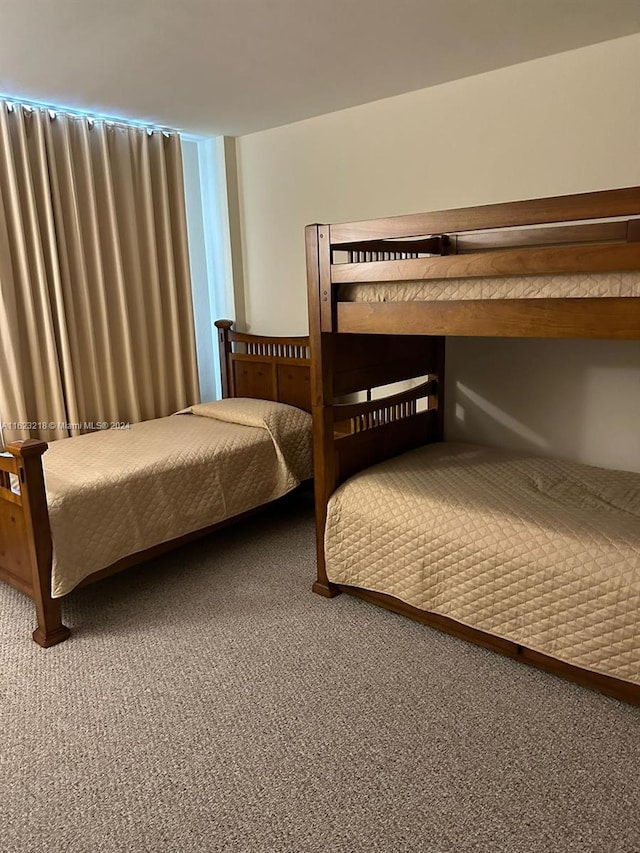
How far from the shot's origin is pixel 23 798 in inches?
63.7

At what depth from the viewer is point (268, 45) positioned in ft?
7.44

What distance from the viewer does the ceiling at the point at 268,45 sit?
1988mm

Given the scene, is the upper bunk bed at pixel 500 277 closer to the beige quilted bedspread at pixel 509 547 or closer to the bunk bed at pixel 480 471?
the bunk bed at pixel 480 471

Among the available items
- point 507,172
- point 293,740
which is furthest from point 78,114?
point 293,740

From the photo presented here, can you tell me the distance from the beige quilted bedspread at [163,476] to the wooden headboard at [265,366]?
8.2 inches

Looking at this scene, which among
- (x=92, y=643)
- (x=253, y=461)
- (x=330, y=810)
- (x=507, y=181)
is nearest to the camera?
(x=330, y=810)

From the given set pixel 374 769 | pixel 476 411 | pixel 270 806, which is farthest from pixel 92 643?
pixel 476 411

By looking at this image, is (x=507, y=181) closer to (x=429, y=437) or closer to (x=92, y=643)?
(x=429, y=437)

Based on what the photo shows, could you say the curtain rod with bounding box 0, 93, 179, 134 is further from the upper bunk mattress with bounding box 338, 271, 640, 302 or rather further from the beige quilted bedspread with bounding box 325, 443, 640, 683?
the beige quilted bedspread with bounding box 325, 443, 640, 683

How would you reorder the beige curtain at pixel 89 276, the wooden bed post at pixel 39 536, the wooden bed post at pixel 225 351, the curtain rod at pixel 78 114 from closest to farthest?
the wooden bed post at pixel 39 536 < the curtain rod at pixel 78 114 < the beige curtain at pixel 89 276 < the wooden bed post at pixel 225 351

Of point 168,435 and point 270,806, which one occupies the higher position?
point 168,435

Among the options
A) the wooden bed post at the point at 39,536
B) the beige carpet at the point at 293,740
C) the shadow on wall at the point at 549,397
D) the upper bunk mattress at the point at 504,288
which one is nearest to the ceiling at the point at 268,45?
the upper bunk mattress at the point at 504,288

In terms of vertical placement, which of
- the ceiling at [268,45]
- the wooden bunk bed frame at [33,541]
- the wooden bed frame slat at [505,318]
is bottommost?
the wooden bunk bed frame at [33,541]

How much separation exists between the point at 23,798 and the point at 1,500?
3.74 feet
